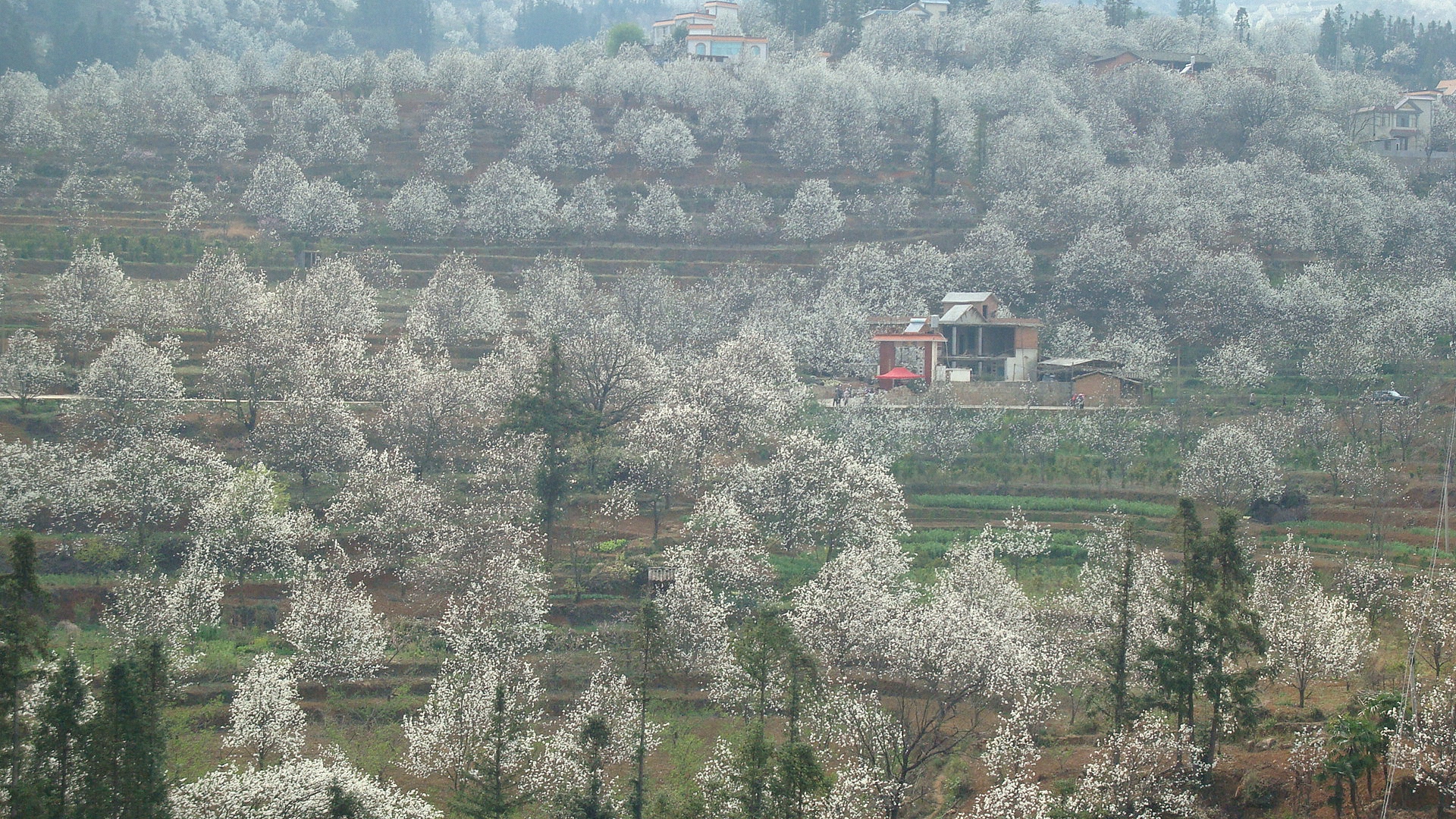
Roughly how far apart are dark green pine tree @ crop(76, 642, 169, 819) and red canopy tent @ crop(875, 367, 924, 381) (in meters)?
37.7

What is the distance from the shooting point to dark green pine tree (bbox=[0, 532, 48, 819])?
26.0m

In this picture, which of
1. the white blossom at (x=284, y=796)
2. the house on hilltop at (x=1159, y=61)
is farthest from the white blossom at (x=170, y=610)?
the house on hilltop at (x=1159, y=61)

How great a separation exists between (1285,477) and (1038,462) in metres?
8.64

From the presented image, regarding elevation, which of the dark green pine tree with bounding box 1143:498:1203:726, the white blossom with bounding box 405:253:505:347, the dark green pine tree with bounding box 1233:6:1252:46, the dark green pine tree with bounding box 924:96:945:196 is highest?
the dark green pine tree with bounding box 1233:6:1252:46

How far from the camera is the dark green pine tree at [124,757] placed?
2673 centimetres

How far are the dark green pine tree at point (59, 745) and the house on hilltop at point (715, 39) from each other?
90.1m

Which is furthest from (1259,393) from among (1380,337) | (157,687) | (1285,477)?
(157,687)

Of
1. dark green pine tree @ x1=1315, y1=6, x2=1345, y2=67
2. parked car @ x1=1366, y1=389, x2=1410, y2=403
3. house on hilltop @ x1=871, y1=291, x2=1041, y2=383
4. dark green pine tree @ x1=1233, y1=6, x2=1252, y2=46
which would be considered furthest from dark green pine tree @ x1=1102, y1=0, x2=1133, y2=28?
parked car @ x1=1366, y1=389, x2=1410, y2=403

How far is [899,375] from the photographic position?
195ft

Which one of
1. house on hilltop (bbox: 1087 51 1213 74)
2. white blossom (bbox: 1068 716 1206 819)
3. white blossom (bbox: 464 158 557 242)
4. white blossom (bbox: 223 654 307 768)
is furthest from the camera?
house on hilltop (bbox: 1087 51 1213 74)

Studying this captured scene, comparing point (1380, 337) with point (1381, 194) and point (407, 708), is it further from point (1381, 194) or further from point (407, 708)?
point (407, 708)

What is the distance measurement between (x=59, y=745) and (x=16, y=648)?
A: 2309 mm

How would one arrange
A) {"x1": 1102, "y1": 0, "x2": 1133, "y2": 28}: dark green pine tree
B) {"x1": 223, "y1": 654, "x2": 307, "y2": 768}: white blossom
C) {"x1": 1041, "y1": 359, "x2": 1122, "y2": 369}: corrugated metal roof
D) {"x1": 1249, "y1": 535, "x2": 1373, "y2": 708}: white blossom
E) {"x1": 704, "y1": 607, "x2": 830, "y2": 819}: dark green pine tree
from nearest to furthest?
{"x1": 704, "y1": 607, "x2": 830, "y2": 819}: dark green pine tree
{"x1": 1249, "y1": 535, "x2": 1373, "y2": 708}: white blossom
{"x1": 223, "y1": 654, "x2": 307, "y2": 768}: white blossom
{"x1": 1041, "y1": 359, "x2": 1122, "y2": 369}: corrugated metal roof
{"x1": 1102, "y1": 0, "x2": 1133, "y2": 28}: dark green pine tree

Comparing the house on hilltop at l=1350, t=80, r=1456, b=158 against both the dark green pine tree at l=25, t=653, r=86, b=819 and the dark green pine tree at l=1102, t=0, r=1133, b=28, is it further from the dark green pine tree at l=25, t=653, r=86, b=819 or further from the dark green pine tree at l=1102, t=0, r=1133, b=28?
the dark green pine tree at l=25, t=653, r=86, b=819
